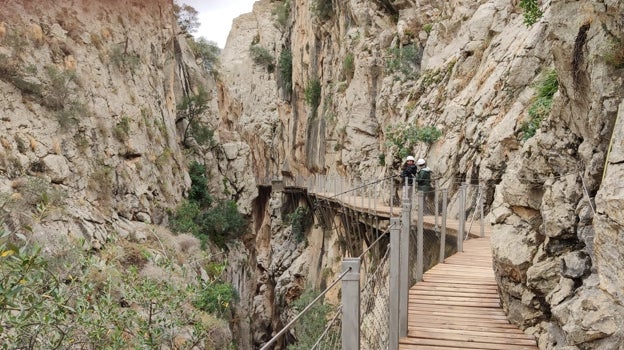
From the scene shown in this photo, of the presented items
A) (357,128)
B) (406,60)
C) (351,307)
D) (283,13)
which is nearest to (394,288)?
(351,307)

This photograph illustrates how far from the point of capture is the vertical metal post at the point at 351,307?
264 centimetres

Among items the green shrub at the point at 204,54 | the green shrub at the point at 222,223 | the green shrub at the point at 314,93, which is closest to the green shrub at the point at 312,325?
the green shrub at the point at 222,223

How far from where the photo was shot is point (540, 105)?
11.1 metres

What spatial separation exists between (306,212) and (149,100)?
13.7 metres

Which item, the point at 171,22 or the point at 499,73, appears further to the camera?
the point at 171,22

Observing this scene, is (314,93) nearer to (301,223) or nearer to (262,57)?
(301,223)

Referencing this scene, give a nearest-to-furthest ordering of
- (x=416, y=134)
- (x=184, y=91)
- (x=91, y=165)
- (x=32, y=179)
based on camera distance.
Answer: (x=32, y=179) → (x=91, y=165) → (x=416, y=134) → (x=184, y=91)

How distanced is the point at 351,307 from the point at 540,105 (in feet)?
34.0

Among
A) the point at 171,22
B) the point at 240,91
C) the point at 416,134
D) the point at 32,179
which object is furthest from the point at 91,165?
the point at 240,91

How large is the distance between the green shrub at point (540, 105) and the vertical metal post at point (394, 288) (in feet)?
23.1

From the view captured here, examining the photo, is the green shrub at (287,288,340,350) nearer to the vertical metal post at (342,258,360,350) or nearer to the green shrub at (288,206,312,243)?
the vertical metal post at (342,258,360,350)

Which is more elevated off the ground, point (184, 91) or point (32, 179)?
point (184, 91)

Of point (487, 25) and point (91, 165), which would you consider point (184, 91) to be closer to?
point (91, 165)

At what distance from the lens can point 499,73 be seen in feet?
49.3
